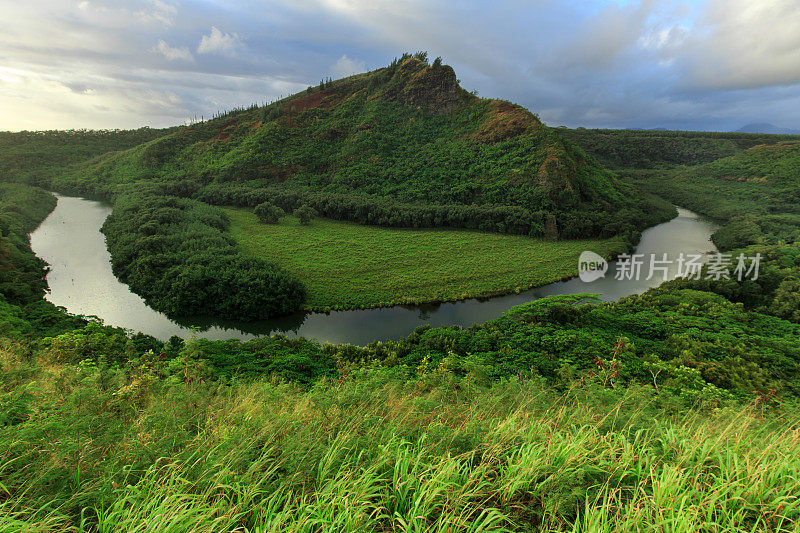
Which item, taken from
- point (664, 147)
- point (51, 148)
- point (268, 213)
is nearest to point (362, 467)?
point (268, 213)

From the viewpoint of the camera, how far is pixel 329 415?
4.32 meters

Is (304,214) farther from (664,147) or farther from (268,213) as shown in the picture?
(664,147)

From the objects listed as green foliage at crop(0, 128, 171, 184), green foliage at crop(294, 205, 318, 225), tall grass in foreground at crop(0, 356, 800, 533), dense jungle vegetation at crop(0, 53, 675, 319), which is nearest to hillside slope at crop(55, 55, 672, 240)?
dense jungle vegetation at crop(0, 53, 675, 319)

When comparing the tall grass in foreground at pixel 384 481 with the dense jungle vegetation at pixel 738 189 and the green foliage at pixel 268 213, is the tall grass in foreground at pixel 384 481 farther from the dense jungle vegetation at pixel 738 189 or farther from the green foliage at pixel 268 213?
the green foliage at pixel 268 213

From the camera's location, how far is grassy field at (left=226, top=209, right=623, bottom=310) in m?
24.2

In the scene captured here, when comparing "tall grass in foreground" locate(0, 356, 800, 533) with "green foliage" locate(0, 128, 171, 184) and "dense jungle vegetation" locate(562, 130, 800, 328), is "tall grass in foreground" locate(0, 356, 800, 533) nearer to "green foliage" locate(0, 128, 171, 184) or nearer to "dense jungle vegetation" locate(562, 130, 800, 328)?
"dense jungle vegetation" locate(562, 130, 800, 328)

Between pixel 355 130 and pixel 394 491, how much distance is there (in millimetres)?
68619

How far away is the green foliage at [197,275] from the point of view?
20.9 metres

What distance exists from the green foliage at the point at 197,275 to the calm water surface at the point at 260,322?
0.87m

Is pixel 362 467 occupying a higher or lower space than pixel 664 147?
lower

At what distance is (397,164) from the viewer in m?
56.8

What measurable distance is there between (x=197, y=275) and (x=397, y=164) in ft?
138

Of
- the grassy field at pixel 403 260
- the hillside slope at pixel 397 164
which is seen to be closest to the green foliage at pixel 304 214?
the grassy field at pixel 403 260

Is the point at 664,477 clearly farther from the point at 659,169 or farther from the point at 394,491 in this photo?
the point at 659,169
